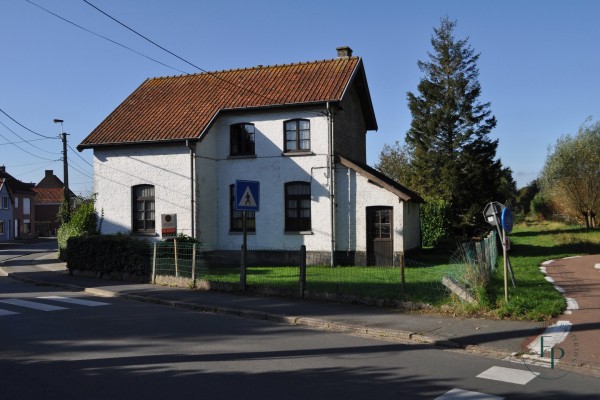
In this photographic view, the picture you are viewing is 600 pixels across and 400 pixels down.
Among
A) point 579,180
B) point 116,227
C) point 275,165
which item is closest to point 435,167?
point 579,180

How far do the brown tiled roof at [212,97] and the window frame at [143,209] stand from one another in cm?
214

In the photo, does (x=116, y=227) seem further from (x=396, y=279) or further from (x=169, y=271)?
(x=396, y=279)

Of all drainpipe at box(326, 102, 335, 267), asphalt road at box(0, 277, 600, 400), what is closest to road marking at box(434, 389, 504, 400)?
asphalt road at box(0, 277, 600, 400)

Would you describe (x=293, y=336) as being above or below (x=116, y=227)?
below

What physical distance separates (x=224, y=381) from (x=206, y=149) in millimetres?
16595

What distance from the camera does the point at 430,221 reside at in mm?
31000

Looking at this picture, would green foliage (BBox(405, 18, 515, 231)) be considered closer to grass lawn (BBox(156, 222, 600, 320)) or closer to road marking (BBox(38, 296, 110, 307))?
grass lawn (BBox(156, 222, 600, 320))

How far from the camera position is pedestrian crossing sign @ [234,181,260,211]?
12.9 m

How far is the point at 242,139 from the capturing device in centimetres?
2259

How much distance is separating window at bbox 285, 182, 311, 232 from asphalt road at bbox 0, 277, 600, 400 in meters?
11.1

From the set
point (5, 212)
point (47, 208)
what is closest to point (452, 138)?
point (5, 212)

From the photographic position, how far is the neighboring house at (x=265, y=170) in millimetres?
20625

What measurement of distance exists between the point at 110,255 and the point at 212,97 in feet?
30.0

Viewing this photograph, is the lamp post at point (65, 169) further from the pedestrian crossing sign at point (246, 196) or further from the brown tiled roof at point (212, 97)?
the pedestrian crossing sign at point (246, 196)
